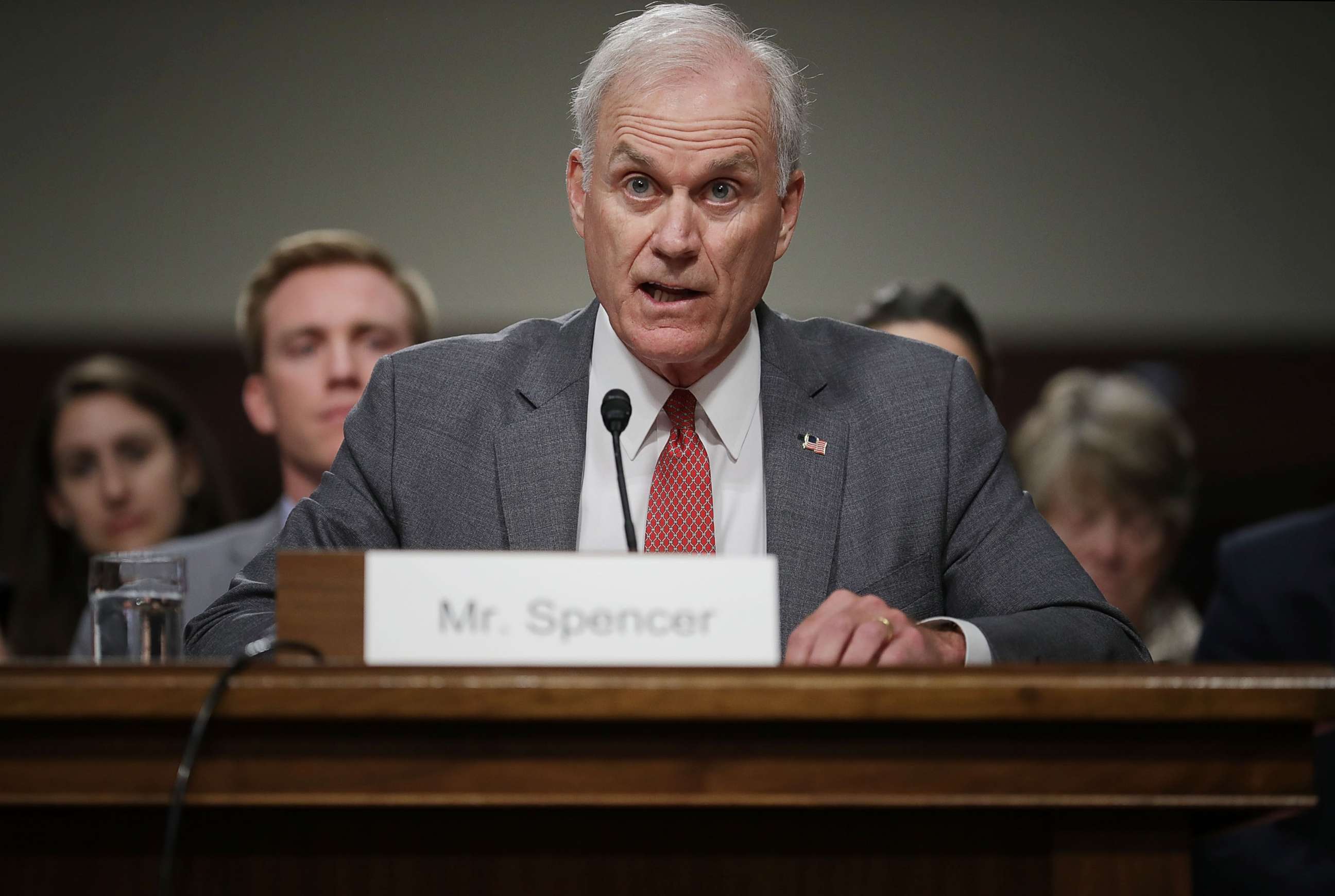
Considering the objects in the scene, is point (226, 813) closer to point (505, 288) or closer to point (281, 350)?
point (281, 350)

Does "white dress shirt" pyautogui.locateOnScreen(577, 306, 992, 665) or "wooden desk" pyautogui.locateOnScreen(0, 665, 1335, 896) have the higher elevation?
"white dress shirt" pyautogui.locateOnScreen(577, 306, 992, 665)

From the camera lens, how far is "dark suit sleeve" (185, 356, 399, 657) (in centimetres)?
161

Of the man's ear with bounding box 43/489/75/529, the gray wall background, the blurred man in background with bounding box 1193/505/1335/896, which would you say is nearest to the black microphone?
the blurred man in background with bounding box 1193/505/1335/896

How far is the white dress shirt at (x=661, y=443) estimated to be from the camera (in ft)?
5.41

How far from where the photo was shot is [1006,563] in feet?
5.31

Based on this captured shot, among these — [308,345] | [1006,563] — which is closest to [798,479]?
[1006,563]

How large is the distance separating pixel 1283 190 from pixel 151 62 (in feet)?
11.5

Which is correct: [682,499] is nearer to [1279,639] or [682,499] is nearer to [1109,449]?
[1279,639]

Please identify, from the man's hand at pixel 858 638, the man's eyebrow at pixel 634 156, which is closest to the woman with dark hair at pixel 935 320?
the man's eyebrow at pixel 634 156

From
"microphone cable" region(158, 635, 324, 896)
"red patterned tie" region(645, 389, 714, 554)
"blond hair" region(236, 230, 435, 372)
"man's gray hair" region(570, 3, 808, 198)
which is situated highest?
"blond hair" region(236, 230, 435, 372)

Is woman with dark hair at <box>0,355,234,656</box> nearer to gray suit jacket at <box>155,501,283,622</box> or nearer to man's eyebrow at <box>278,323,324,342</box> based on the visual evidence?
gray suit jacket at <box>155,501,283,622</box>

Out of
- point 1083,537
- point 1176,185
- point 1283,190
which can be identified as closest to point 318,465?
point 1083,537

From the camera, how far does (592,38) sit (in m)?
4.21

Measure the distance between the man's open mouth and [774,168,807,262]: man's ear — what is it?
188 millimetres
